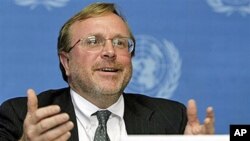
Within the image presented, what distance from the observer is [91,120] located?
61.9 inches

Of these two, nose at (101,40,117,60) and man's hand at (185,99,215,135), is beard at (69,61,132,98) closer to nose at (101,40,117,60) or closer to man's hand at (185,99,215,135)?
nose at (101,40,117,60)

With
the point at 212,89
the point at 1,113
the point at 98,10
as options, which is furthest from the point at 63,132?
the point at 212,89

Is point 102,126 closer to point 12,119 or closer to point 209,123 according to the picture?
point 12,119

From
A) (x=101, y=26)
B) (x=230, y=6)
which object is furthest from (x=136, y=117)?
(x=230, y=6)

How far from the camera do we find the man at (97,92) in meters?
1.56

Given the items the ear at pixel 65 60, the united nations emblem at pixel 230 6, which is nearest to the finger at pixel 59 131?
the ear at pixel 65 60

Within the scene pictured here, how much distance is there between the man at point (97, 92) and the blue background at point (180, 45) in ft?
0.43

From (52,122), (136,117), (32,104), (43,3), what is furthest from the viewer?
(43,3)

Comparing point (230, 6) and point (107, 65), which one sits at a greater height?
point (230, 6)

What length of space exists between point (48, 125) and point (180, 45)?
0.93 metres

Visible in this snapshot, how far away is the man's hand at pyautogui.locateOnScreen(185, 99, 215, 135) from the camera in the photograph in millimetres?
1274

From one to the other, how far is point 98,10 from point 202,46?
500 mm

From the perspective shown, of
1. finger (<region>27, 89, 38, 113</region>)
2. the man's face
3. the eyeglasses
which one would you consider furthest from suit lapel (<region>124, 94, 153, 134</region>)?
finger (<region>27, 89, 38, 113</region>)

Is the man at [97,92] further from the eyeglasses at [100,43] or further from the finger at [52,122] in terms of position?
the finger at [52,122]
